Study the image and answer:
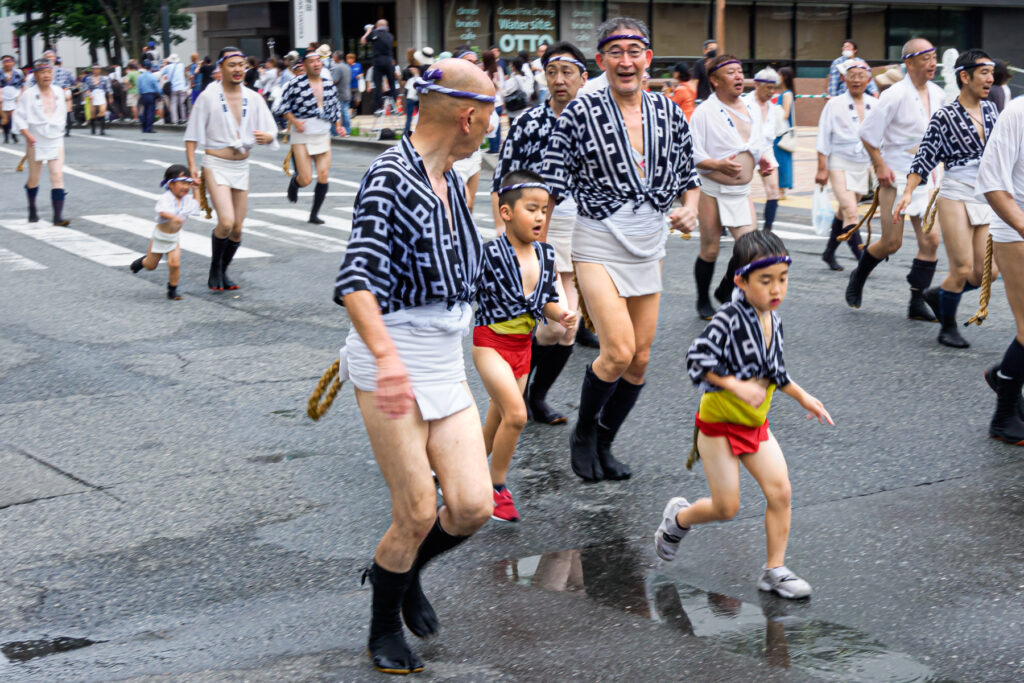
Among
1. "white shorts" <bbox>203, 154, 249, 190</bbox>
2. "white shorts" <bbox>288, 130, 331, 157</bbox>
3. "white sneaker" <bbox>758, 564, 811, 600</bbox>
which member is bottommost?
"white sneaker" <bbox>758, 564, 811, 600</bbox>

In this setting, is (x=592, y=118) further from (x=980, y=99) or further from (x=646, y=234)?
(x=980, y=99)

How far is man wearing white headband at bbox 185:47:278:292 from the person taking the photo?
420 inches

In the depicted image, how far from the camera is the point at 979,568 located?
472cm

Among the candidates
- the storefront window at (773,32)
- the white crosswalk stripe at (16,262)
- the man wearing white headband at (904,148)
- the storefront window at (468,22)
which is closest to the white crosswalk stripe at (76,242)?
the white crosswalk stripe at (16,262)

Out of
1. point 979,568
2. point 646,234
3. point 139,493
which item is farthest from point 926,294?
point 139,493

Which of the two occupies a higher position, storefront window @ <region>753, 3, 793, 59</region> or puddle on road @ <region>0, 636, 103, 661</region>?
storefront window @ <region>753, 3, 793, 59</region>

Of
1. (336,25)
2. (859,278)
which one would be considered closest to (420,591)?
(859,278)

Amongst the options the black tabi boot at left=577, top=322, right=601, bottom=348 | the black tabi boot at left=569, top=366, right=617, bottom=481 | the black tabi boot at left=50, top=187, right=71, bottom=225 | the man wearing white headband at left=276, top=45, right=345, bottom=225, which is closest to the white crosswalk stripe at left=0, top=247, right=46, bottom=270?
the black tabi boot at left=50, top=187, right=71, bottom=225

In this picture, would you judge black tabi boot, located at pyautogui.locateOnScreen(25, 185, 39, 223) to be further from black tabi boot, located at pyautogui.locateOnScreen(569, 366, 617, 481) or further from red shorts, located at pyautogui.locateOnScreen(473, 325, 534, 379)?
red shorts, located at pyautogui.locateOnScreen(473, 325, 534, 379)

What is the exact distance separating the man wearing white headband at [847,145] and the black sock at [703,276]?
7.23ft

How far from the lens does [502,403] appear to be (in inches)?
211

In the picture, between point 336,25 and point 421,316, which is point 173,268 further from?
point 336,25

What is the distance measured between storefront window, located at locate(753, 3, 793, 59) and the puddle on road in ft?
130

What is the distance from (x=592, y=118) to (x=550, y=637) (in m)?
2.51
